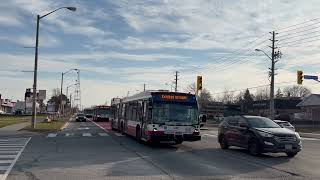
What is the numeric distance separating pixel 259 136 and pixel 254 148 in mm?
648

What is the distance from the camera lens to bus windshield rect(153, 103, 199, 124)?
25172 mm

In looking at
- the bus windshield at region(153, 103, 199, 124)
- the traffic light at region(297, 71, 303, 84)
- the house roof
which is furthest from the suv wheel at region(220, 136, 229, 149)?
the house roof

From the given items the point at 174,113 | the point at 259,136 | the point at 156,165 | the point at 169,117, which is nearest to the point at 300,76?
the point at 174,113

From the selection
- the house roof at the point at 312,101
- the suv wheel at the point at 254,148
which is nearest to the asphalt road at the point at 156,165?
the suv wheel at the point at 254,148

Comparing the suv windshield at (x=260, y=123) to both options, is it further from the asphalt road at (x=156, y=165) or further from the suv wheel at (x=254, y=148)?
the asphalt road at (x=156, y=165)

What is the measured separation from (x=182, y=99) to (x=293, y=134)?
641cm

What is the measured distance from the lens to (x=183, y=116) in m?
25.4

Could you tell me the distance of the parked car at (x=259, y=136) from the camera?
68.0ft

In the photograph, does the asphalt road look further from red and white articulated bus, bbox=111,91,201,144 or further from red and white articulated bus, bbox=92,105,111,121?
red and white articulated bus, bbox=92,105,111,121

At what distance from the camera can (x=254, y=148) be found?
70.4 feet

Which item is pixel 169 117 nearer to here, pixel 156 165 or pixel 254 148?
pixel 254 148

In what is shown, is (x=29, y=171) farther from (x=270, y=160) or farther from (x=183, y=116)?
(x=183, y=116)

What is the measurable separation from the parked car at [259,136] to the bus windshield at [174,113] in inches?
74.3

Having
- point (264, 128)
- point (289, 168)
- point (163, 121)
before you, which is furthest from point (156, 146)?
point (289, 168)
